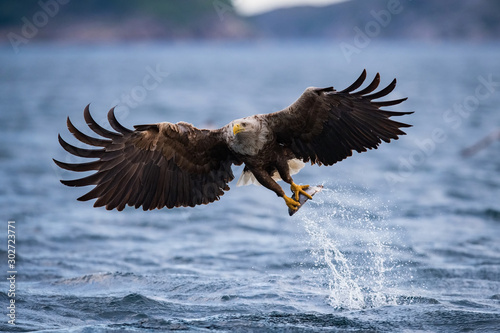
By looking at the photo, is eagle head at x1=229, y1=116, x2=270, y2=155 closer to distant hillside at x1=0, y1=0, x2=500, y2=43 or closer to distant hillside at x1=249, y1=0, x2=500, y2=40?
distant hillside at x1=0, y1=0, x2=500, y2=43

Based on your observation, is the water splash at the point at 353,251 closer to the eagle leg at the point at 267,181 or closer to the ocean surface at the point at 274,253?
the ocean surface at the point at 274,253

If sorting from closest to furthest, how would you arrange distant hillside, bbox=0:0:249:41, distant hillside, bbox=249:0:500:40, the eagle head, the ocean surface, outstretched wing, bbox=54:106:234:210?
1. the eagle head
2. outstretched wing, bbox=54:106:234:210
3. the ocean surface
4. distant hillside, bbox=0:0:249:41
5. distant hillside, bbox=249:0:500:40

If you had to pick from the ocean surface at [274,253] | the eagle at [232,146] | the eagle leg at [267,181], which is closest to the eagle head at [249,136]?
the eagle at [232,146]

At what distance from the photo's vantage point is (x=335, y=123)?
8.48m

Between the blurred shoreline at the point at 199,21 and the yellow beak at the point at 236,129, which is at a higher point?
the blurred shoreline at the point at 199,21

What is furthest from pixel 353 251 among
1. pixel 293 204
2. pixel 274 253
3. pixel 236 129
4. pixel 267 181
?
pixel 236 129

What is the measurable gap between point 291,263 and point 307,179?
9102mm

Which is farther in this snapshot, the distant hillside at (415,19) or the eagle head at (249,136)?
the distant hillside at (415,19)

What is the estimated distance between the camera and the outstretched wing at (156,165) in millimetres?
8406

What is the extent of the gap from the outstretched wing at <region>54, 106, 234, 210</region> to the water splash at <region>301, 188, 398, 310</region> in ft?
5.27

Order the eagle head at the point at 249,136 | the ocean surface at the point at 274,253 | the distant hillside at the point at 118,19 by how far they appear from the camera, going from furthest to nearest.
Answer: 1. the distant hillside at the point at 118,19
2. the ocean surface at the point at 274,253
3. the eagle head at the point at 249,136

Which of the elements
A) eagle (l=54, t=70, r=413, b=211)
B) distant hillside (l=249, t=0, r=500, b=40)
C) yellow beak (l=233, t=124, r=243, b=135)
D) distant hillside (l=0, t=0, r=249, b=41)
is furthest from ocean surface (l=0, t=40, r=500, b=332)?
distant hillside (l=249, t=0, r=500, b=40)

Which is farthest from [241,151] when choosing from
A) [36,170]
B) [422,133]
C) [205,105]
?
[205,105]

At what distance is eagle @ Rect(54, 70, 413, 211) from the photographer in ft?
27.2
